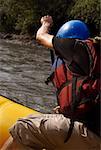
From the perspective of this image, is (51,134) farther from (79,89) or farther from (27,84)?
(27,84)

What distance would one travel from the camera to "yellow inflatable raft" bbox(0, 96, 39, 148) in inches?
158

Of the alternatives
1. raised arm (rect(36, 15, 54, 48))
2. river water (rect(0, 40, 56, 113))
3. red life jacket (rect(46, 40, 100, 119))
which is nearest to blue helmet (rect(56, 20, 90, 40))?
raised arm (rect(36, 15, 54, 48))

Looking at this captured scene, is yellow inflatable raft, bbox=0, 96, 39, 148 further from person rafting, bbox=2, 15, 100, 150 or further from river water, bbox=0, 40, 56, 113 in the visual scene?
river water, bbox=0, 40, 56, 113

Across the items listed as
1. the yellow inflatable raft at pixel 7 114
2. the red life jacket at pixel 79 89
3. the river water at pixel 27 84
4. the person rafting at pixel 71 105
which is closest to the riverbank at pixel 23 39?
the river water at pixel 27 84

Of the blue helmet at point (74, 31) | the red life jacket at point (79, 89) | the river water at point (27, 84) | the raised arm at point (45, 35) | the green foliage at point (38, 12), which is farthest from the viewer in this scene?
the green foliage at point (38, 12)

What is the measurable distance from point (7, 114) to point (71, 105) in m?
1.47

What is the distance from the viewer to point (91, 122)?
2834 mm

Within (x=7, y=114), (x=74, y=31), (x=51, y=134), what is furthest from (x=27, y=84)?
(x=51, y=134)

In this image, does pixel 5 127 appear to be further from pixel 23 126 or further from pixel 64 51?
pixel 64 51

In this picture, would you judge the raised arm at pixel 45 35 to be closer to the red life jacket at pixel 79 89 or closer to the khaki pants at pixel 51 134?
the red life jacket at pixel 79 89

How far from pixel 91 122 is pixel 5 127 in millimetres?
1396

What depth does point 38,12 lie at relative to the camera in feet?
108

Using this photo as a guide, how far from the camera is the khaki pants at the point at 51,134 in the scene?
2859mm

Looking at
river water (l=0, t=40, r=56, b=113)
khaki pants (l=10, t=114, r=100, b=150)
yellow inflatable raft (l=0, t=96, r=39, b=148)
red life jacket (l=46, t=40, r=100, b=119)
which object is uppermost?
red life jacket (l=46, t=40, r=100, b=119)
